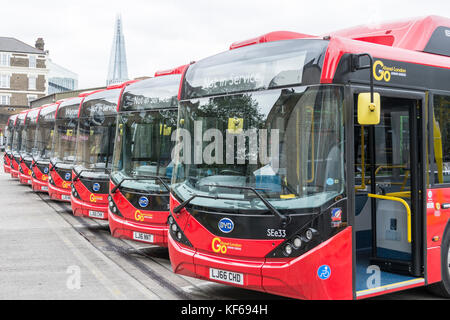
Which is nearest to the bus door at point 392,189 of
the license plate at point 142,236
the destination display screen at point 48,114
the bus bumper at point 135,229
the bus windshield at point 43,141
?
the bus bumper at point 135,229

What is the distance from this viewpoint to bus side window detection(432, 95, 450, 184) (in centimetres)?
643

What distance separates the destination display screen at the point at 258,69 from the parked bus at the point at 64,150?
339 inches

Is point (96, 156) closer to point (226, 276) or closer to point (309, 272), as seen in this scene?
point (226, 276)

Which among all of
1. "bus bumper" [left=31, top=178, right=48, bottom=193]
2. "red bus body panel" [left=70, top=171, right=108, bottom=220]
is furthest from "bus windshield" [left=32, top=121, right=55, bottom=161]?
"red bus body panel" [left=70, top=171, right=108, bottom=220]

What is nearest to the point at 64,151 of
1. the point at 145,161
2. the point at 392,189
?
the point at 145,161

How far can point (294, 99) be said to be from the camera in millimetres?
5441

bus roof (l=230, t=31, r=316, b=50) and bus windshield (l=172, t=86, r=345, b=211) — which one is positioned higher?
bus roof (l=230, t=31, r=316, b=50)

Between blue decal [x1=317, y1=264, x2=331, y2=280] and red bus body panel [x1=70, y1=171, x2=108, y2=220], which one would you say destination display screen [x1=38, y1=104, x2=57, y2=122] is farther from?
blue decal [x1=317, y1=264, x2=331, y2=280]

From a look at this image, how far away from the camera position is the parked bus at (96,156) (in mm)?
11469

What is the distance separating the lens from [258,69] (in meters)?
5.82

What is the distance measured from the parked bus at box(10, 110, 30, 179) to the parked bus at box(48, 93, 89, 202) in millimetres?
10536

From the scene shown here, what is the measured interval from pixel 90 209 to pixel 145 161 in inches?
114

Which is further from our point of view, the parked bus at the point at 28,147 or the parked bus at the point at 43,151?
the parked bus at the point at 28,147

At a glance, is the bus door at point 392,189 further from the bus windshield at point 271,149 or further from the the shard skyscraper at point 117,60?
the the shard skyscraper at point 117,60
